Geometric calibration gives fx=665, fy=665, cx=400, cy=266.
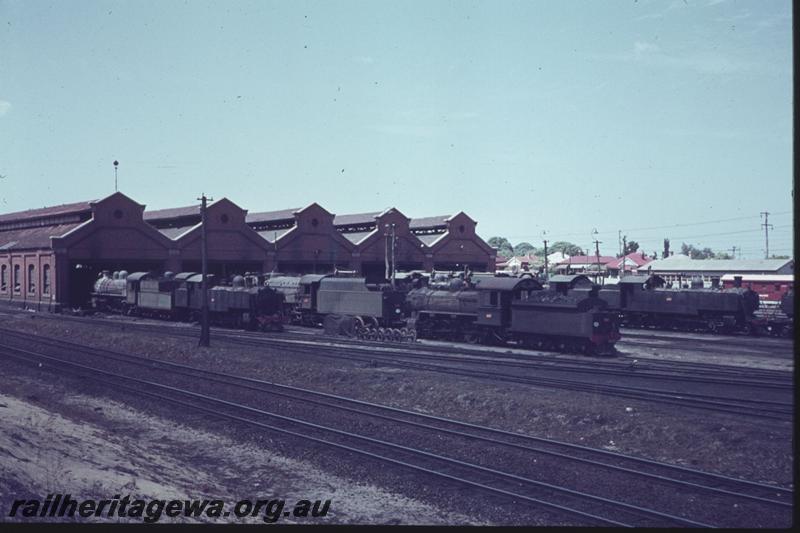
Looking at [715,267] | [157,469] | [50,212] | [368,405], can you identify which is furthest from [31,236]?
[715,267]

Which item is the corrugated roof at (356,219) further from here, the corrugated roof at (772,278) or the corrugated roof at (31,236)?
the corrugated roof at (772,278)

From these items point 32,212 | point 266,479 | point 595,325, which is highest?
point 32,212

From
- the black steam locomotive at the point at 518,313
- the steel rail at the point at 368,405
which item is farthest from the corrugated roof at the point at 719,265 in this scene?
the steel rail at the point at 368,405

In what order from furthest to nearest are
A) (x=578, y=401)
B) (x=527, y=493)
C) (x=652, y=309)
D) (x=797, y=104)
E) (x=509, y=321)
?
(x=652, y=309), (x=509, y=321), (x=578, y=401), (x=527, y=493), (x=797, y=104)

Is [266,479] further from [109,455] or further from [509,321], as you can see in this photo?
[509,321]

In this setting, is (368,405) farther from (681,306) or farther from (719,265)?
(719,265)

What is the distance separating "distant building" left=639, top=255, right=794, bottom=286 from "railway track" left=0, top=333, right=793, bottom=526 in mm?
40963

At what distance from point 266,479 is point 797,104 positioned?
10013 millimetres

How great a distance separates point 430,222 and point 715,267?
2966cm

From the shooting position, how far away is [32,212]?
210 ft

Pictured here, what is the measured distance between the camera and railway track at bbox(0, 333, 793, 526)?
10.3 meters

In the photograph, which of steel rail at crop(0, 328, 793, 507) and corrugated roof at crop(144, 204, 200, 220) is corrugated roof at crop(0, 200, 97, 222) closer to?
corrugated roof at crop(144, 204, 200, 220)

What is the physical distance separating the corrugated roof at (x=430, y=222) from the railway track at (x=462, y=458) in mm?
51082

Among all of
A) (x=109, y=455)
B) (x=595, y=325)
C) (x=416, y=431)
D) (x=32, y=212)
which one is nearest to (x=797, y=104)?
(x=416, y=431)
